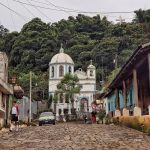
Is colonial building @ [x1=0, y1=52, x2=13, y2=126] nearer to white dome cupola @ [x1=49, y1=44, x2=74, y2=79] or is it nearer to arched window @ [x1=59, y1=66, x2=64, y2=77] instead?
white dome cupola @ [x1=49, y1=44, x2=74, y2=79]

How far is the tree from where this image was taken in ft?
203

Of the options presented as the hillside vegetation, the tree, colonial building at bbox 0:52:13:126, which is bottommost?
colonial building at bbox 0:52:13:126

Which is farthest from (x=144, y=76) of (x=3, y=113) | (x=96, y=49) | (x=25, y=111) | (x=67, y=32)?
(x=67, y=32)

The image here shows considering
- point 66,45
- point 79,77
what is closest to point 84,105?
point 79,77

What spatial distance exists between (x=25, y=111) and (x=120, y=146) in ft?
123

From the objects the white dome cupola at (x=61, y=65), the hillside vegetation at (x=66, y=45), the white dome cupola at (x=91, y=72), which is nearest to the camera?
the white dome cupola at (x=61, y=65)

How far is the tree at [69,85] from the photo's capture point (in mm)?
61875

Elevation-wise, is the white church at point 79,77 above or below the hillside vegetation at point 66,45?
below

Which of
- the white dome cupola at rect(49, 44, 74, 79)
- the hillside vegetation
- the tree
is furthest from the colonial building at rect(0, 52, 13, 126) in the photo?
the hillside vegetation

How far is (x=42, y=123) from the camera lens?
3597cm

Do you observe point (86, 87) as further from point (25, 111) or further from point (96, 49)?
point (25, 111)

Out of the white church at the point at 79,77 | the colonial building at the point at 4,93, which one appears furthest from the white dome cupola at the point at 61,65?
the colonial building at the point at 4,93

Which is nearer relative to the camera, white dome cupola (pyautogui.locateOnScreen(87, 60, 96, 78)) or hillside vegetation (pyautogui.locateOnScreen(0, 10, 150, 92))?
white dome cupola (pyautogui.locateOnScreen(87, 60, 96, 78))

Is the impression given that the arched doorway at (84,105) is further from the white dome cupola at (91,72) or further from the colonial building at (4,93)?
the colonial building at (4,93)
